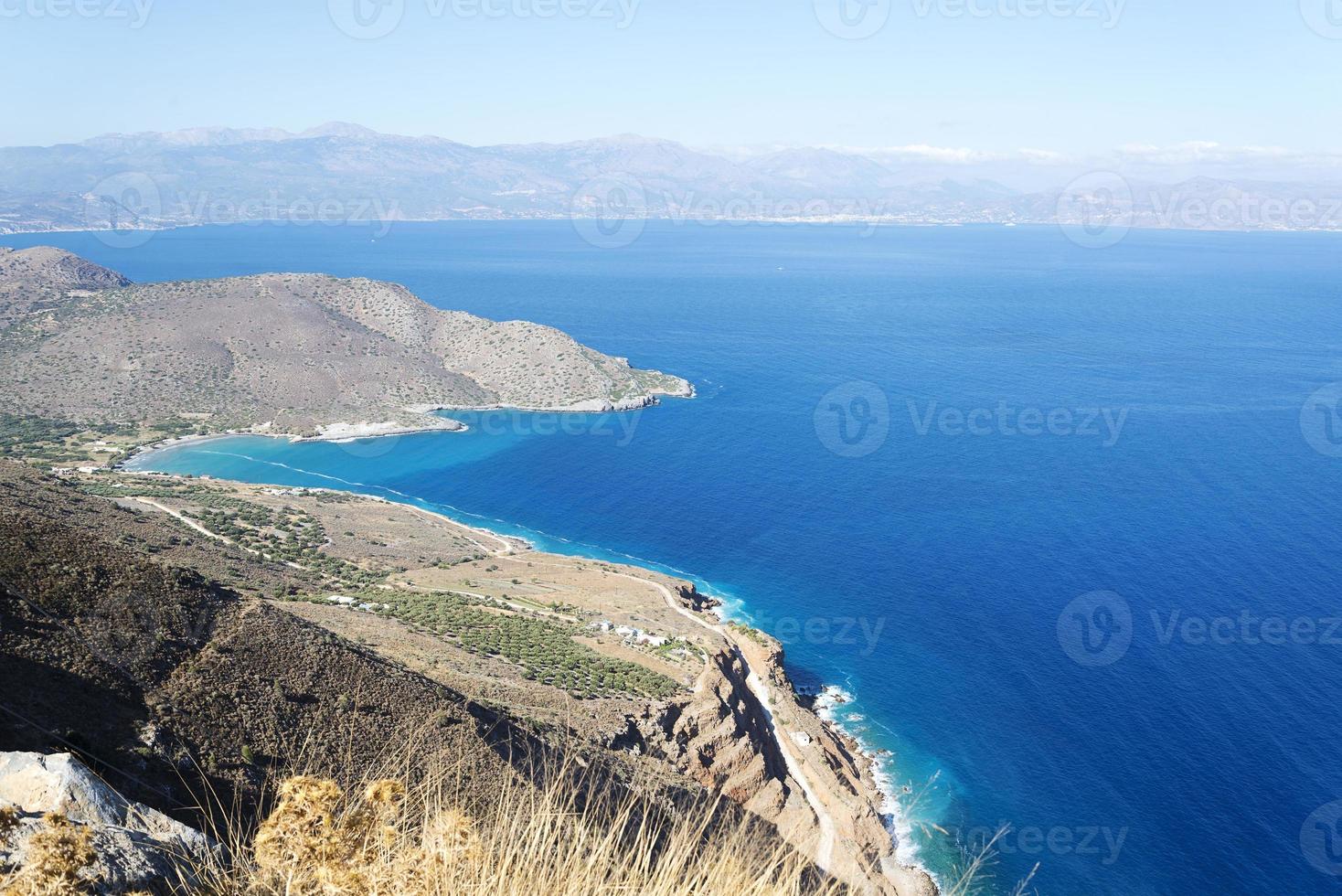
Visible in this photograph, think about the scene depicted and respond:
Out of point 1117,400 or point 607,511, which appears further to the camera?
point 1117,400

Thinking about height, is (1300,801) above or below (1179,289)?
below

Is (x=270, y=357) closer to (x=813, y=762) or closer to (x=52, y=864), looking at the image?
(x=813, y=762)

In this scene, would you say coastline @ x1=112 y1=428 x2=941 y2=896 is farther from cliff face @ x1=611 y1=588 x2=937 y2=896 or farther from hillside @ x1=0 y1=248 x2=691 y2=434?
hillside @ x1=0 y1=248 x2=691 y2=434

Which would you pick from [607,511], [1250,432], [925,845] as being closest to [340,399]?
[607,511]

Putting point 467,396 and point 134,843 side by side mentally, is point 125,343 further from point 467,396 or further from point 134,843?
point 134,843

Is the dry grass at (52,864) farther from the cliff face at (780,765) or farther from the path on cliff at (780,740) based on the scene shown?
the path on cliff at (780,740)

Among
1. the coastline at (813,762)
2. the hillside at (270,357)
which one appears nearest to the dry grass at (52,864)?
the coastline at (813,762)

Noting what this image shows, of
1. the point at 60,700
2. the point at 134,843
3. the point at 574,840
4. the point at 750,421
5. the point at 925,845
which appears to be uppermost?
the point at 574,840
